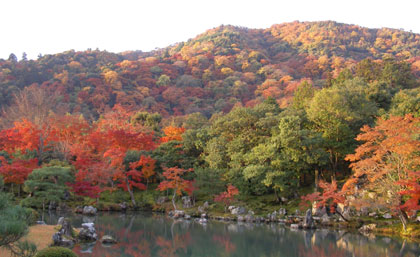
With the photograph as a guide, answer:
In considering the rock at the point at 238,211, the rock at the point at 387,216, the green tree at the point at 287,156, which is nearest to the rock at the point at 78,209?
the rock at the point at 238,211

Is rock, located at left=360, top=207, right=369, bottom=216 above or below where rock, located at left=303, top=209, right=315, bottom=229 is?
above

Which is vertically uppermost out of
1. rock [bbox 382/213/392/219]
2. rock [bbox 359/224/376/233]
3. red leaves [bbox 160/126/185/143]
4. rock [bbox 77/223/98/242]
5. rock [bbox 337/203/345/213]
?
red leaves [bbox 160/126/185/143]

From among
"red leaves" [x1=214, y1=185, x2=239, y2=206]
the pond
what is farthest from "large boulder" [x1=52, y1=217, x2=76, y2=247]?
"red leaves" [x1=214, y1=185, x2=239, y2=206]

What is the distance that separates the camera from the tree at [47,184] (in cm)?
1931

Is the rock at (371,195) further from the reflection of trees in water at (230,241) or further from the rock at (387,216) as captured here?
the reflection of trees in water at (230,241)

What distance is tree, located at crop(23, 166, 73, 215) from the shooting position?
19.3 m

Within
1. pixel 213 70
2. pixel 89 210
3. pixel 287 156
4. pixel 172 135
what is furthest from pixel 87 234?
pixel 213 70

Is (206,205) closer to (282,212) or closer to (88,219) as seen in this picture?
(282,212)

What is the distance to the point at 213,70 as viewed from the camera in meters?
67.0

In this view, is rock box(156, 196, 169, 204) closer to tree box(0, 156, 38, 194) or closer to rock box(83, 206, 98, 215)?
rock box(83, 206, 98, 215)

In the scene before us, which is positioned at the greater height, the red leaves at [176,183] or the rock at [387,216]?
the red leaves at [176,183]

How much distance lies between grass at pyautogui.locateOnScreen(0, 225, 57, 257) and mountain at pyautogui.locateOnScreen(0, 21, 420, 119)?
29.4m

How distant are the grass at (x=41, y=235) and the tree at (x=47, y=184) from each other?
4.71m

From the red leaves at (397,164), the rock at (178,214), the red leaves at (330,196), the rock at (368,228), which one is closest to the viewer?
the red leaves at (397,164)
